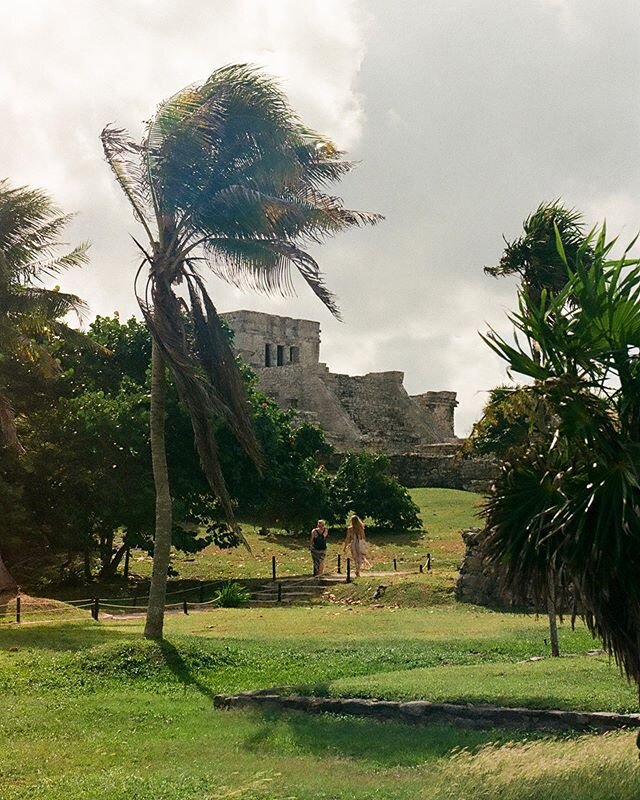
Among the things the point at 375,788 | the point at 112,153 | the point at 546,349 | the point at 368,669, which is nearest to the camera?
the point at 546,349

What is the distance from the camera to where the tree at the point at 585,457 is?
5.57m

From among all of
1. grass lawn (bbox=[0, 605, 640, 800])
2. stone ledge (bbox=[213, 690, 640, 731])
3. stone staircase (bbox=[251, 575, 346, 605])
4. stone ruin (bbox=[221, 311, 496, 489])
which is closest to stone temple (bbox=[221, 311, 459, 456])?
stone ruin (bbox=[221, 311, 496, 489])

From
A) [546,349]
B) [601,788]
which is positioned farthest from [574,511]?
[601,788]

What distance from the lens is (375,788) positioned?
22.2ft

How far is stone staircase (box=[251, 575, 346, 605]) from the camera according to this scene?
18.6 metres

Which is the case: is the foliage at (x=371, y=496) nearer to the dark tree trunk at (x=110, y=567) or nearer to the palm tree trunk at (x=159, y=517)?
the dark tree trunk at (x=110, y=567)

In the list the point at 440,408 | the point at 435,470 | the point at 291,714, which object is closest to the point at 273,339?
the point at 440,408

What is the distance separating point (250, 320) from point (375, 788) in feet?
132

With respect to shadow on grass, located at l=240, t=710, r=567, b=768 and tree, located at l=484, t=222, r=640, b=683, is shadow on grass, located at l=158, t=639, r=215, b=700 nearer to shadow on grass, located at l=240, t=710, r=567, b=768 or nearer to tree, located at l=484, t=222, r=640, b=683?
shadow on grass, located at l=240, t=710, r=567, b=768

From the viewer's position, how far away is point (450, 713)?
8539mm

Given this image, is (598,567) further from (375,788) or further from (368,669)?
(368,669)

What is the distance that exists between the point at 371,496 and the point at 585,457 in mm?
22307

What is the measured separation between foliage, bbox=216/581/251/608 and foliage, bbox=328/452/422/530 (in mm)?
8526

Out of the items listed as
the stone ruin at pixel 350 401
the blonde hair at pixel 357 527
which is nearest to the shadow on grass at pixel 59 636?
the blonde hair at pixel 357 527
